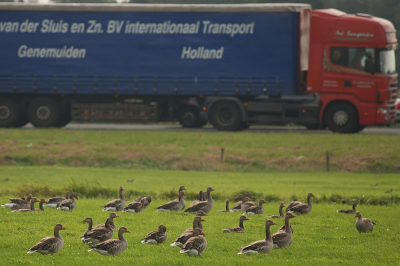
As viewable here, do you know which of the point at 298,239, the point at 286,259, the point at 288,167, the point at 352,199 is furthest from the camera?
the point at 288,167

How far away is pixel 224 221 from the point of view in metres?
20.2

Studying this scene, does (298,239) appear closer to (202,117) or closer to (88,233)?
(88,233)

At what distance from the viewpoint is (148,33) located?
154 feet

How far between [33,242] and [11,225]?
247 centimetres

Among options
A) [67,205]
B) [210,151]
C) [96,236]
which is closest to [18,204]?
[67,205]

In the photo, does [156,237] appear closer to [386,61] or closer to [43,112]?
[386,61]

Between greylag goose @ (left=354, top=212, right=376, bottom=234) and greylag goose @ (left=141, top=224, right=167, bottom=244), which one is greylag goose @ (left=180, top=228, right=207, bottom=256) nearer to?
greylag goose @ (left=141, top=224, right=167, bottom=244)

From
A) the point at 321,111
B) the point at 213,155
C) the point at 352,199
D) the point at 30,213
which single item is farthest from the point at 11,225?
the point at 321,111

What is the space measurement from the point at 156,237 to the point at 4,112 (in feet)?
109

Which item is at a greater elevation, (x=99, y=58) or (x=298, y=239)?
(x=99, y=58)

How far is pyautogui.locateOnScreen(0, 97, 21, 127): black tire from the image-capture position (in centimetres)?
4716

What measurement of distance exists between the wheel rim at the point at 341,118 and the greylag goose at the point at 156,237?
93.5 feet

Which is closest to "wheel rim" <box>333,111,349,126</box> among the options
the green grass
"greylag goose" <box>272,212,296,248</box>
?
the green grass

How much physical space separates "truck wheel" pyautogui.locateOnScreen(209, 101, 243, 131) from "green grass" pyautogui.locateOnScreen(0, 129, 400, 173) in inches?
70.3
